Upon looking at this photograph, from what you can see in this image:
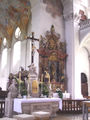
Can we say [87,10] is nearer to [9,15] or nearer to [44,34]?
[44,34]

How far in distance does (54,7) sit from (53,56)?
4.25m

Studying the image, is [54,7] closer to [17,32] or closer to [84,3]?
[84,3]

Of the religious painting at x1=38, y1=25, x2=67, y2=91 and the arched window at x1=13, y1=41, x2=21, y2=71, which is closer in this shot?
the religious painting at x1=38, y1=25, x2=67, y2=91

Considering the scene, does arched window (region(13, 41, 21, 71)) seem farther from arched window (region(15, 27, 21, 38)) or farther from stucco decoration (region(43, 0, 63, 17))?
stucco decoration (region(43, 0, 63, 17))

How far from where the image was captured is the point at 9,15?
798 inches

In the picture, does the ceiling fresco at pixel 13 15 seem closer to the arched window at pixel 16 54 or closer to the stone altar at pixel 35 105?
the arched window at pixel 16 54

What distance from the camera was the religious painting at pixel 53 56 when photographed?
13.7 meters

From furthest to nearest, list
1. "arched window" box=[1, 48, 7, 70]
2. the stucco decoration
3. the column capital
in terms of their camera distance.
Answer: "arched window" box=[1, 48, 7, 70]
the column capital
the stucco decoration

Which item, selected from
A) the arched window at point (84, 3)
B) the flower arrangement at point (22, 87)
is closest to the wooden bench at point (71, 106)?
the flower arrangement at point (22, 87)

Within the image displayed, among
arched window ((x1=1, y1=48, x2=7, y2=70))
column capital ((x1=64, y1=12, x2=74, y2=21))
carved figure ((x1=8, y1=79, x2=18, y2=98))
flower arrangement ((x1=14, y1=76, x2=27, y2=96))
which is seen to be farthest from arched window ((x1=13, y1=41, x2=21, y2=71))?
carved figure ((x1=8, y1=79, x2=18, y2=98))

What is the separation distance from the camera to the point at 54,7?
A: 15406mm

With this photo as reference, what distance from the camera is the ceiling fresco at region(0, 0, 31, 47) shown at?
1780 centimetres

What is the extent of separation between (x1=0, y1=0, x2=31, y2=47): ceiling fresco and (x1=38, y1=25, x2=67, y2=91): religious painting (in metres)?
4.79

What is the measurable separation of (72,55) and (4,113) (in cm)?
777
